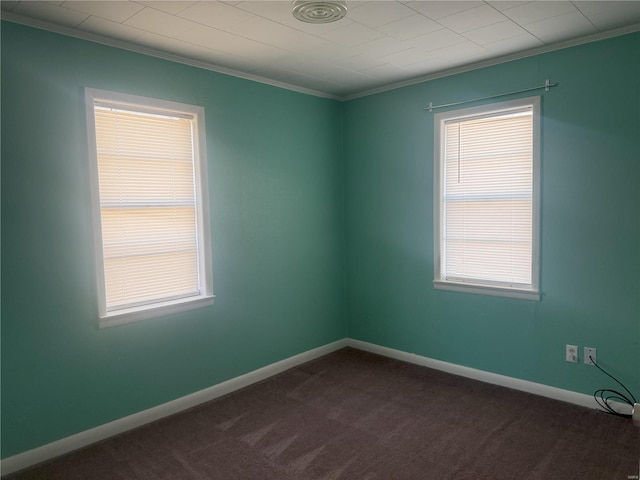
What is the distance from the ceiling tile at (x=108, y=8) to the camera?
7.73 ft

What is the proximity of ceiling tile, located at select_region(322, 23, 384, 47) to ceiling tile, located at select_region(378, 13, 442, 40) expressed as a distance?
83 millimetres

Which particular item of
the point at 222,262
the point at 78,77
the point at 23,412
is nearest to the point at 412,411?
the point at 222,262

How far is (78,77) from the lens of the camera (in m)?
2.76

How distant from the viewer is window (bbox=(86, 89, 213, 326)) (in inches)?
115

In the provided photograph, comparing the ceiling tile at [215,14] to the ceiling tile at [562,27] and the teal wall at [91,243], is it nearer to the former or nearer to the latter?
the teal wall at [91,243]

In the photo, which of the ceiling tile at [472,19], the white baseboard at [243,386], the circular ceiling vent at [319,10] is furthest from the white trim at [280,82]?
the white baseboard at [243,386]

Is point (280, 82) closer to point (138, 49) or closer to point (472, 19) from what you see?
point (138, 49)

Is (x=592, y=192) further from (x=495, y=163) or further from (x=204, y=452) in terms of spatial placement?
(x=204, y=452)

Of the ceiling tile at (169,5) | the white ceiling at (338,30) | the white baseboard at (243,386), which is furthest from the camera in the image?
the white baseboard at (243,386)

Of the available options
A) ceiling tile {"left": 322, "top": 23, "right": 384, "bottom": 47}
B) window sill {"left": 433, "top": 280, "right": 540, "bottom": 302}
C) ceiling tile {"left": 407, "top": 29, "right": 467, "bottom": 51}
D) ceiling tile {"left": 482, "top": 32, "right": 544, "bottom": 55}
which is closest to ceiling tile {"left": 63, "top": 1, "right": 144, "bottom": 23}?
ceiling tile {"left": 322, "top": 23, "right": 384, "bottom": 47}

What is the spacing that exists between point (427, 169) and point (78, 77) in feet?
8.71

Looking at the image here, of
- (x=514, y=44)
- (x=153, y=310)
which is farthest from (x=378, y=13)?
(x=153, y=310)

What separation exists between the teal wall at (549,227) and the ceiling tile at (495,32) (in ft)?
1.54

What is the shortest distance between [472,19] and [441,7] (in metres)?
0.30
